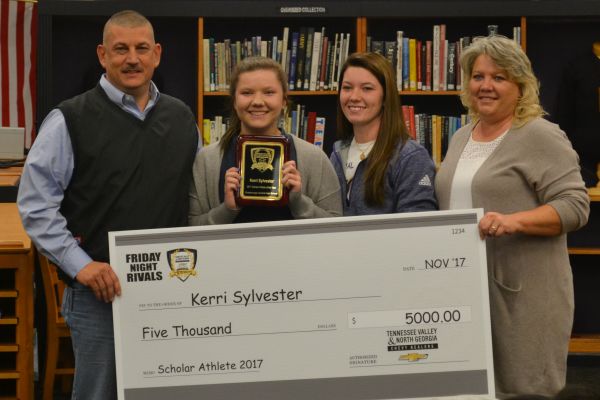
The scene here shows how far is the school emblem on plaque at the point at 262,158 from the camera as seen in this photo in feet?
9.96

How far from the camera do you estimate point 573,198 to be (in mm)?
3100

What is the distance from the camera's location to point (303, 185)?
312cm

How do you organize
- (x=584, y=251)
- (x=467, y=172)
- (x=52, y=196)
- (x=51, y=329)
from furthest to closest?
1. (x=584, y=251)
2. (x=51, y=329)
3. (x=467, y=172)
4. (x=52, y=196)

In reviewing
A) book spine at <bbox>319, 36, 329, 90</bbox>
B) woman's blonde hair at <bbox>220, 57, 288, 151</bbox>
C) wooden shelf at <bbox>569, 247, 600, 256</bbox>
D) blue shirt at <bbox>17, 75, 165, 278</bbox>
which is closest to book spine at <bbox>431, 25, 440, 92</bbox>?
book spine at <bbox>319, 36, 329, 90</bbox>

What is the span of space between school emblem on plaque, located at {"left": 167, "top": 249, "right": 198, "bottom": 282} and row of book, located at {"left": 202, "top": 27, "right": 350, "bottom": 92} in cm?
307

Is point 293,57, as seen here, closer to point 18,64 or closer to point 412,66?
point 412,66

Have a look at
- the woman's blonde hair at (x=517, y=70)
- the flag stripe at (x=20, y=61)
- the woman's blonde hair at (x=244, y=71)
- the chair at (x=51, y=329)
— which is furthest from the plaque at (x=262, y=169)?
the flag stripe at (x=20, y=61)

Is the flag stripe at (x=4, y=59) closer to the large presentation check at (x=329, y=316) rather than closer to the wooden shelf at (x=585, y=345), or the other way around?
the wooden shelf at (x=585, y=345)

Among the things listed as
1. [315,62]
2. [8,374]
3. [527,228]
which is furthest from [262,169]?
[315,62]

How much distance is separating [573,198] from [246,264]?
111 cm

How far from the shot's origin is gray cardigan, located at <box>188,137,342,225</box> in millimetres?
3117

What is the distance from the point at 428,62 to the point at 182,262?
3.38 m

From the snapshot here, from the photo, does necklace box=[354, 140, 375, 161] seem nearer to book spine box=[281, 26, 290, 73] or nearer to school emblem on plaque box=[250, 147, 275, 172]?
school emblem on plaque box=[250, 147, 275, 172]

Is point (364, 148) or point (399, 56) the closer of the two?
point (364, 148)
